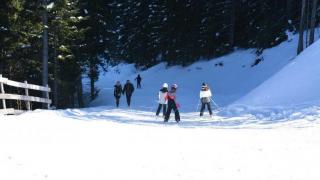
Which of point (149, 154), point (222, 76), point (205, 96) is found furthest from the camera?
point (222, 76)

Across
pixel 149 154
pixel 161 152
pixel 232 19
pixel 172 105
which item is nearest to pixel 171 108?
pixel 172 105

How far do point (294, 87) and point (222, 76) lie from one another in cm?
2175

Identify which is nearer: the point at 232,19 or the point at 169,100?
the point at 169,100

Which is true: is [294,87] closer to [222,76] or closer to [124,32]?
[222,76]

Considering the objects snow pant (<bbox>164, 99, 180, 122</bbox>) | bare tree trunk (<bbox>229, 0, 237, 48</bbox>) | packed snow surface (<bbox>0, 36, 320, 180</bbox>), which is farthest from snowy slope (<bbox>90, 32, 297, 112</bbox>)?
packed snow surface (<bbox>0, 36, 320, 180</bbox>)

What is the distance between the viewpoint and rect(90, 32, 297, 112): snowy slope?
137ft

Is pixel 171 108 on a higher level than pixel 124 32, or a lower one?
lower

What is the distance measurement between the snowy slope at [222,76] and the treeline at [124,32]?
124 cm

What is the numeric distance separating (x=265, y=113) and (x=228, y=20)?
29.5 m

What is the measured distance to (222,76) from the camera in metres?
47.3

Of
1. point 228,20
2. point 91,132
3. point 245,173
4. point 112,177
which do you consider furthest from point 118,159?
point 228,20

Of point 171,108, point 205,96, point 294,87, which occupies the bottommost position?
point 171,108

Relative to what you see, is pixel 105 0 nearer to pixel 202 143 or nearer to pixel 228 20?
pixel 228 20

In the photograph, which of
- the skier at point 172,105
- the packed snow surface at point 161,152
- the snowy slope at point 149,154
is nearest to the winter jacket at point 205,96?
the skier at point 172,105
